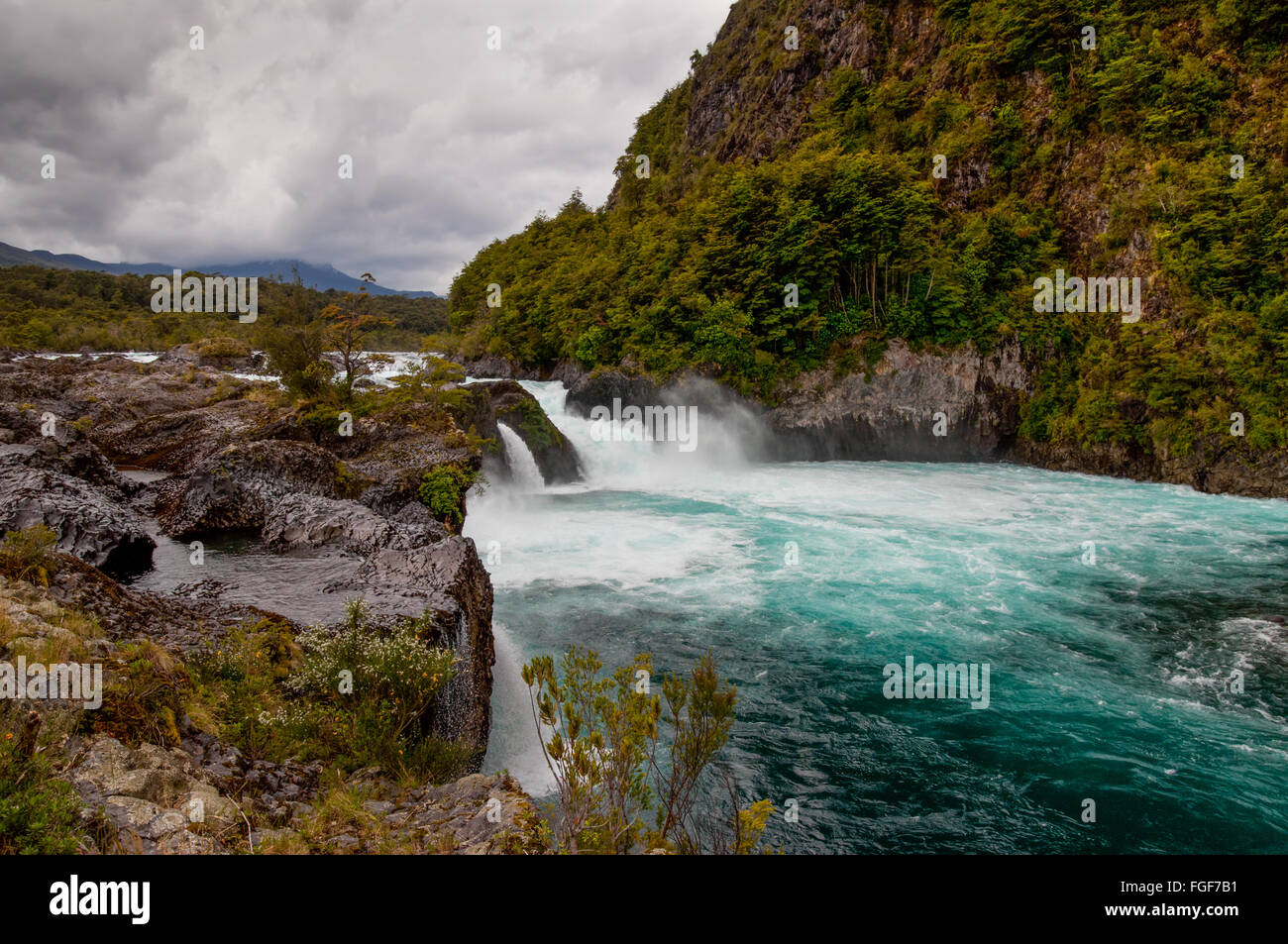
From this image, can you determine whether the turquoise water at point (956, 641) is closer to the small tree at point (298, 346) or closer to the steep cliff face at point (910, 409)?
the small tree at point (298, 346)

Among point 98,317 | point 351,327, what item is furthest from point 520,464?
point 98,317

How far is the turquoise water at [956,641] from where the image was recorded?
7.57 meters

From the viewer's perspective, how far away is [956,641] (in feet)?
39.5

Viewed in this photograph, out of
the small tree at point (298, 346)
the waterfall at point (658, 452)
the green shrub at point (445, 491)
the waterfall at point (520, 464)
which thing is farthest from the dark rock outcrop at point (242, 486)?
the waterfall at point (658, 452)

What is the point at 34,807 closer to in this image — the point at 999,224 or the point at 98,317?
the point at 999,224

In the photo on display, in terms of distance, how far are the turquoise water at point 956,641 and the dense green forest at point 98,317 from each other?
47.6ft

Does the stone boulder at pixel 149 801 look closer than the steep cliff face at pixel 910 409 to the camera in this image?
Yes

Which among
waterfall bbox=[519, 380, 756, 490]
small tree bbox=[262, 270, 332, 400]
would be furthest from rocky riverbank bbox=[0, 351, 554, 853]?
waterfall bbox=[519, 380, 756, 490]

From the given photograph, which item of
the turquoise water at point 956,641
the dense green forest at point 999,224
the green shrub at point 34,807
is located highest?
the dense green forest at point 999,224

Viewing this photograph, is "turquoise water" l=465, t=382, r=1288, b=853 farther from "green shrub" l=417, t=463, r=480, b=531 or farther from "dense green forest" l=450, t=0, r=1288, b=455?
"dense green forest" l=450, t=0, r=1288, b=455

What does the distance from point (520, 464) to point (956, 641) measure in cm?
1712

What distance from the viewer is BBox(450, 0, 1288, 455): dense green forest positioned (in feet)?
78.1

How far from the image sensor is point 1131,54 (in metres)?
28.5
